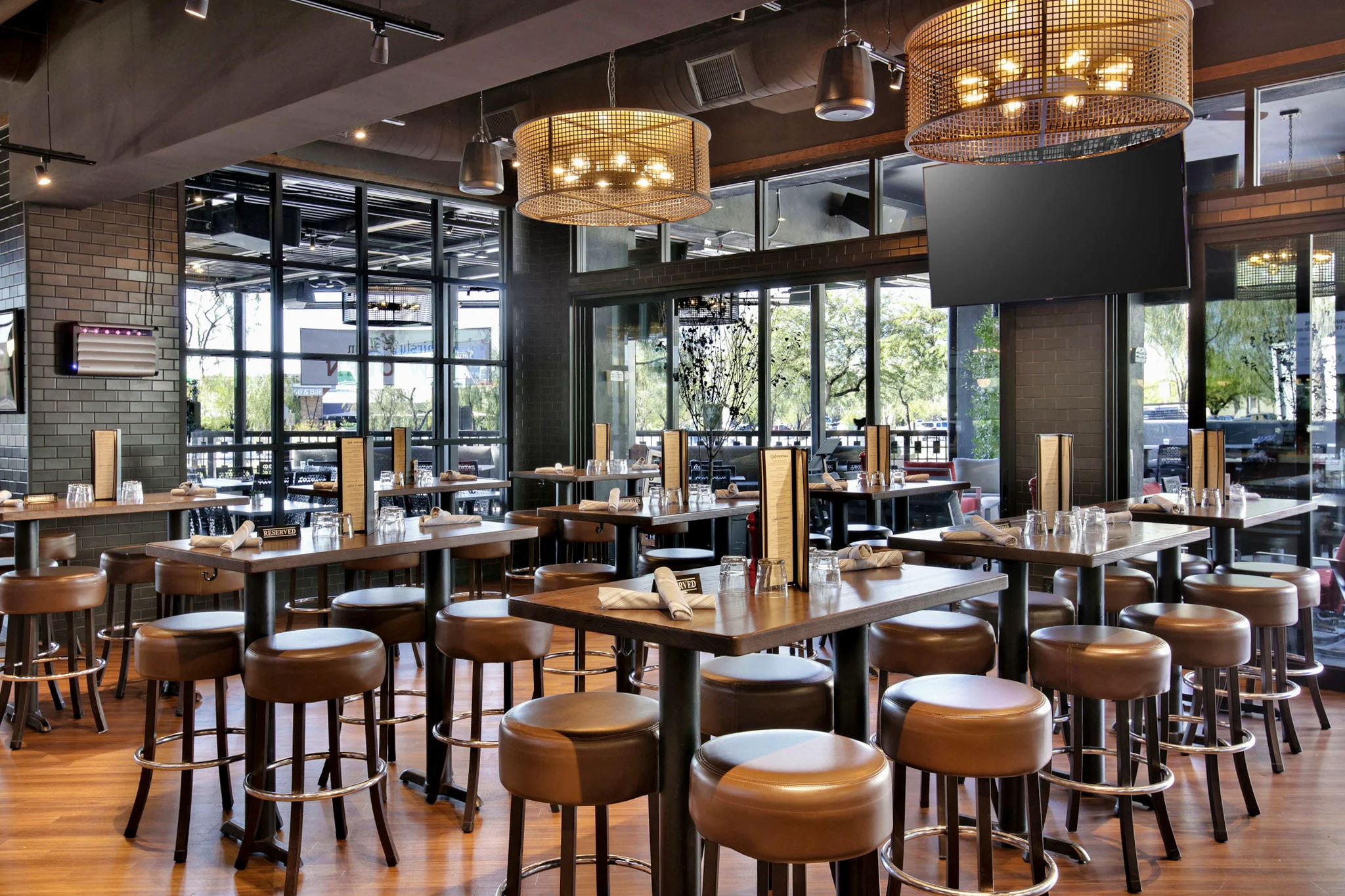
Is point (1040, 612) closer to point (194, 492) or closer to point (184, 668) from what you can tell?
point (184, 668)

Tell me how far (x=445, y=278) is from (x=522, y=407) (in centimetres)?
134

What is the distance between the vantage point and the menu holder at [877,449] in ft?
21.9

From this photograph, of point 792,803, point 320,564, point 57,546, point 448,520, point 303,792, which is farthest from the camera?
point 57,546

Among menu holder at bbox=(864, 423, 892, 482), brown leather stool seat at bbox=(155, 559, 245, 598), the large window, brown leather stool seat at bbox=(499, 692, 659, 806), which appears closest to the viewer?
brown leather stool seat at bbox=(499, 692, 659, 806)

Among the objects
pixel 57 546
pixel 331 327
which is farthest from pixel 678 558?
pixel 331 327

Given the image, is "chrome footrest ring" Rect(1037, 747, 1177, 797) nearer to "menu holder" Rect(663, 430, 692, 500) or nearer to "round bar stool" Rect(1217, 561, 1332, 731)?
"round bar stool" Rect(1217, 561, 1332, 731)

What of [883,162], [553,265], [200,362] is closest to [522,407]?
[553,265]

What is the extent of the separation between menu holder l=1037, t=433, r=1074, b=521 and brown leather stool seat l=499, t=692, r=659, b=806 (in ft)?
8.19

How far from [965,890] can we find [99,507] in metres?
4.46

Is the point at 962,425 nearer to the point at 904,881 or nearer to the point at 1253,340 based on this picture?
the point at 1253,340

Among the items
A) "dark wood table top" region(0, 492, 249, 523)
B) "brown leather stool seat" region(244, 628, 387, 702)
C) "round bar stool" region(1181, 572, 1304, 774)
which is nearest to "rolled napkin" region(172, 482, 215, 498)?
"dark wood table top" region(0, 492, 249, 523)

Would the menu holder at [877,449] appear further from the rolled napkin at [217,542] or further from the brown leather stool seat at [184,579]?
the rolled napkin at [217,542]

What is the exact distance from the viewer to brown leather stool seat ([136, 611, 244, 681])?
3.47m

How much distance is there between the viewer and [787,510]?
112 inches
